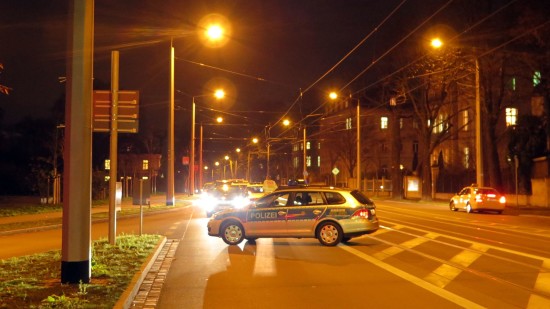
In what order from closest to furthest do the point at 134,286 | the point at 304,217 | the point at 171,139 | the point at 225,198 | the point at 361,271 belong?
1. the point at 134,286
2. the point at 361,271
3. the point at 304,217
4. the point at 225,198
5. the point at 171,139

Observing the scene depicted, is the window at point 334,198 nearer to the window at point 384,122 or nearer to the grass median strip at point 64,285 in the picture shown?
the grass median strip at point 64,285

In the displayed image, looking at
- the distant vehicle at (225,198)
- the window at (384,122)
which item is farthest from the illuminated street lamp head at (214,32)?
the window at (384,122)

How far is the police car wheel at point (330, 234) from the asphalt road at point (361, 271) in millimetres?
265

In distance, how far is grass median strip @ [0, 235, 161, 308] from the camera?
789 cm

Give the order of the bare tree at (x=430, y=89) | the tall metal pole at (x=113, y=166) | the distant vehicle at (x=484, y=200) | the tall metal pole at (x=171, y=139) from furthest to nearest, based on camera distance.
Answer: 1. the bare tree at (x=430, y=89)
2. the tall metal pole at (x=171, y=139)
3. the distant vehicle at (x=484, y=200)
4. the tall metal pole at (x=113, y=166)

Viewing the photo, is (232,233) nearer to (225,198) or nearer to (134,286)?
(134,286)

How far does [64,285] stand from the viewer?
9062 millimetres

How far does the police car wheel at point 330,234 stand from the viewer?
15.4 m

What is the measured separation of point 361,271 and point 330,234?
13.4 feet

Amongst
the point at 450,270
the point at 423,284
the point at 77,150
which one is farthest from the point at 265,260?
the point at 77,150

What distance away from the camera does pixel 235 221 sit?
16.0m

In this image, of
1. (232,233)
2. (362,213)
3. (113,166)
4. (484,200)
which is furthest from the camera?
(484,200)

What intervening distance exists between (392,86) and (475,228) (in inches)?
1235

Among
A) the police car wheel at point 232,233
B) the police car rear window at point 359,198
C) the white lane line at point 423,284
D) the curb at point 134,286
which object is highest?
the police car rear window at point 359,198
